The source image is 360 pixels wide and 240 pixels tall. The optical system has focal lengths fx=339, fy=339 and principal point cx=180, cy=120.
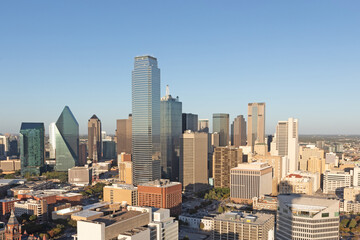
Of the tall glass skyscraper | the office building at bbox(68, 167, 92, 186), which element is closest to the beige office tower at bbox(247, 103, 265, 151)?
the office building at bbox(68, 167, 92, 186)

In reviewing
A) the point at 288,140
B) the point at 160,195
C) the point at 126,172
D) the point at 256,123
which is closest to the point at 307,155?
the point at 288,140

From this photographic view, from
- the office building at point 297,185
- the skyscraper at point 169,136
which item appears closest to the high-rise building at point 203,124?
the skyscraper at point 169,136

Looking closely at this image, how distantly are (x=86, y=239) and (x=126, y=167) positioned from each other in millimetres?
73459

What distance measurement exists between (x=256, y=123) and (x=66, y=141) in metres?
102

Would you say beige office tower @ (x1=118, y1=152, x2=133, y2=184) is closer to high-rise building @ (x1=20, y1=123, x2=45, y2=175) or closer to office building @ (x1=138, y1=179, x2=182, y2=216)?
office building @ (x1=138, y1=179, x2=182, y2=216)

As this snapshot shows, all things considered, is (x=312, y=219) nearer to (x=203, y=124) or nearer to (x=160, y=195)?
(x=160, y=195)

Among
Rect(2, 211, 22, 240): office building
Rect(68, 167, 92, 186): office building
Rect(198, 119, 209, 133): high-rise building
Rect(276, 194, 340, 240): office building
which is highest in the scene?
Rect(198, 119, 209, 133): high-rise building

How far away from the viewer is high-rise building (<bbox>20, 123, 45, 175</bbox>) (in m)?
133

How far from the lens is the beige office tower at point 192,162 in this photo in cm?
10375

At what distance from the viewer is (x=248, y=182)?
280 ft

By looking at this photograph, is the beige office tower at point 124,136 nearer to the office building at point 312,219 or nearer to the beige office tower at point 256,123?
the beige office tower at point 256,123

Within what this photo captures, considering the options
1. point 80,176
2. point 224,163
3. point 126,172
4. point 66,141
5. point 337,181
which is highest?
point 66,141

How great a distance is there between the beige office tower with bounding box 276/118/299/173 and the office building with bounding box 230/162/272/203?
1532 inches

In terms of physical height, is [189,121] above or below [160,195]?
above
